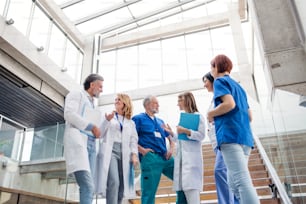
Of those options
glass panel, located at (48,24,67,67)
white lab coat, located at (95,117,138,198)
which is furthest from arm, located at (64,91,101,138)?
glass panel, located at (48,24,67,67)

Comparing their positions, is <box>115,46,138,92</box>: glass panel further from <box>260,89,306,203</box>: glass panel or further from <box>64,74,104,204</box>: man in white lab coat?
<box>64,74,104,204</box>: man in white lab coat

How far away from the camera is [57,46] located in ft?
29.7

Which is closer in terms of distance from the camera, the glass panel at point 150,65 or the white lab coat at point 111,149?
the white lab coat at point 111,149

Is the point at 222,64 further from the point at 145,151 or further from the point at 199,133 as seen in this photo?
the point at 145,151

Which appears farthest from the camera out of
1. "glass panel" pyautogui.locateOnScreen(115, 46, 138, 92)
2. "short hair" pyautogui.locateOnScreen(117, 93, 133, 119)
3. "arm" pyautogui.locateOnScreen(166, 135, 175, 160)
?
"glass panel" pyautogui.locateOnScreen(115, 46, 138, 92)

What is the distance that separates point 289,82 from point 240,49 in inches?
263

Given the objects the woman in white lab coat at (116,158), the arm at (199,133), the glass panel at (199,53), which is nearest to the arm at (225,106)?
the arm at (199,133)

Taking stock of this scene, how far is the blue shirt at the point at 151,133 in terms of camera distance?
2551 mm

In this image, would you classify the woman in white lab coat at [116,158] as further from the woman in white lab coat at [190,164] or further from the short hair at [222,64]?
the short hair at [222,64]

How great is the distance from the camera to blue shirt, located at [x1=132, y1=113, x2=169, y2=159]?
8.37 ft

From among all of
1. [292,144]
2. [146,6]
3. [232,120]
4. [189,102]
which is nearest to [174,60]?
[146,6]

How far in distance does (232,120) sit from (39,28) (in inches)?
307

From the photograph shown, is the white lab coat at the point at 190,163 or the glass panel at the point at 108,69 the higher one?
the glass panel at the point at 108,69

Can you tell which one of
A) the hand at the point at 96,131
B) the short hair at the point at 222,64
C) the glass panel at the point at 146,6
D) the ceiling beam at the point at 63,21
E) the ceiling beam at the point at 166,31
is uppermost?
the glass panel at the point at 146,6
